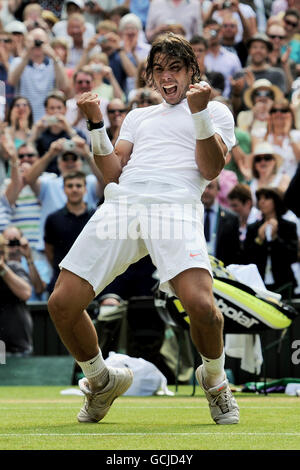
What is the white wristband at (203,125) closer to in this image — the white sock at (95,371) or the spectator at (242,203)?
the white sock at (95,371)

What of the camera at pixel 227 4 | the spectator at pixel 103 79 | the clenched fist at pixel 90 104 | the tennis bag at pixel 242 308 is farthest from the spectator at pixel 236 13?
the clenched fist at pixel 90 104

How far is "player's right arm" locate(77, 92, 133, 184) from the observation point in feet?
19.6

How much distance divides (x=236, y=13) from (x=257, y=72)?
205 centimetres

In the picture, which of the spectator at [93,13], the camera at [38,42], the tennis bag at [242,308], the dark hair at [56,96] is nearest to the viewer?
the tennis bag at [242,308]

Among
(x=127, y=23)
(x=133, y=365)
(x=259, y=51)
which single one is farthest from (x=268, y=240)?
(x=127, y=23)

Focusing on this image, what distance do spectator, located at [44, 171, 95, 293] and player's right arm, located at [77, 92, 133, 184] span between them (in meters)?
5.39

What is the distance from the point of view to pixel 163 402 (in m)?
8.33

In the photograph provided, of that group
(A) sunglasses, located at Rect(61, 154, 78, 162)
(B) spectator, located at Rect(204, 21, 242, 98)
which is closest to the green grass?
(A) sunglasses, located at Rect(61, 154, 78, 162)

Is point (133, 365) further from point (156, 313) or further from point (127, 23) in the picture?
point (127, 23)

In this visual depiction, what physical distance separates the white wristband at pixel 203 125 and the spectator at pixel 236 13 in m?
10.8

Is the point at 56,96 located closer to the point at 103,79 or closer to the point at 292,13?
the point at 103,79

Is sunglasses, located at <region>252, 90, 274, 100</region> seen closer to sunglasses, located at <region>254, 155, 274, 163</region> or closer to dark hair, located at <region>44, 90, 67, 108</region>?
sunglasses, located at <region>254, 155, 274, 163</region>

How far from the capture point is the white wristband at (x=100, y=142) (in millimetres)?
5988

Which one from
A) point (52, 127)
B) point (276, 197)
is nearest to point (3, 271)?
point (276, 197)
